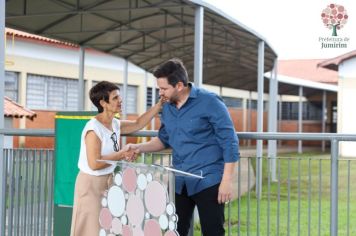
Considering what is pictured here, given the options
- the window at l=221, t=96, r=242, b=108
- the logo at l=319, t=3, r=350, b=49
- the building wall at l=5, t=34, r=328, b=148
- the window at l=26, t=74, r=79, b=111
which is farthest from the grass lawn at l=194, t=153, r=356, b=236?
the window at l=221, t=96, r=242, b=108

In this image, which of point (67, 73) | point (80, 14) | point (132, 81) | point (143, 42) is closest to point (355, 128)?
point (132, 81)

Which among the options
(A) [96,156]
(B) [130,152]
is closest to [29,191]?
(A) [96,156]

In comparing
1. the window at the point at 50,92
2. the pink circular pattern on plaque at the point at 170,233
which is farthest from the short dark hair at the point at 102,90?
the window at the point at 50,92

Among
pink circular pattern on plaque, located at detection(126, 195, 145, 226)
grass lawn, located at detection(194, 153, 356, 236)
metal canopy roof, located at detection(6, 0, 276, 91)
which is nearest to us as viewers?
pink circular pattern on plaque, located at detection(126, 195, 145, 226)

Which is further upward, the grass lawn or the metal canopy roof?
the metal canopy roof

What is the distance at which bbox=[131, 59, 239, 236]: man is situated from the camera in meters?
3.75

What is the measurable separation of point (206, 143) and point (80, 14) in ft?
29.6

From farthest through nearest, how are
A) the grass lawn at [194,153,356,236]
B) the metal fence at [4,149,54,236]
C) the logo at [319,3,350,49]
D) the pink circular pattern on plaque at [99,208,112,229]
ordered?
the logo at [319,3,350,49], the metal fence at [4,149,54,236], the grass lawn at [194,153,356,236], the pink circular pattern on plaque at [99,208,112,229]

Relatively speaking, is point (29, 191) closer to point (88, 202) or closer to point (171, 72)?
point (88, 202)

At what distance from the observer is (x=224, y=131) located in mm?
3758

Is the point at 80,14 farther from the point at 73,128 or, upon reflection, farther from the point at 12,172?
the point at 73,128

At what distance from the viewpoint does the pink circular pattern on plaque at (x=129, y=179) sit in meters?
3.96

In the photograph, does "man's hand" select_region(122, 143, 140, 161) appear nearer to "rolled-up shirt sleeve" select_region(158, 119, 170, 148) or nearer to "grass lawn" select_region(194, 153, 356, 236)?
"rolled-up shirt sleeve" select_region(158, 119, 170, 148)

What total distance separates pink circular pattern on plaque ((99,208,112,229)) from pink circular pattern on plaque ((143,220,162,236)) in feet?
1.46
